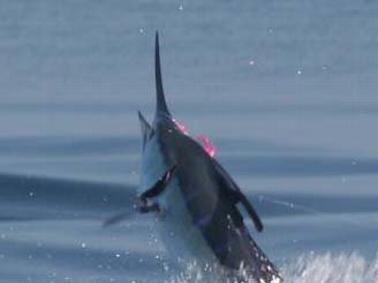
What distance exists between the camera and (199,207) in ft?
17.6

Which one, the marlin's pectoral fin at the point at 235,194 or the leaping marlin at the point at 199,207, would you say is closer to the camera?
the leaping marlin at the point at 199,207

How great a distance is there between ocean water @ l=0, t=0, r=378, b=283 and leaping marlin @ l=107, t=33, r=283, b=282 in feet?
0.30

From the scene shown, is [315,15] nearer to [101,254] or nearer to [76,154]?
[76,154]

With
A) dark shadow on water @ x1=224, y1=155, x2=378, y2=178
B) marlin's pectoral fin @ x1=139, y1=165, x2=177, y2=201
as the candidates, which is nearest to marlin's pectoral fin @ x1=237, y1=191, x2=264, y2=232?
marlin's pectoral fin @ x1=139, y1=165, x2=177, y2=201

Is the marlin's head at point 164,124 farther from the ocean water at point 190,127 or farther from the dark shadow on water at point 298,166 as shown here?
the dark shadow on water at point 298,166

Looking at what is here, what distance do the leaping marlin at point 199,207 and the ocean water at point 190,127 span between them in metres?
0.09

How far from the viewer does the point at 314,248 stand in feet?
31.4

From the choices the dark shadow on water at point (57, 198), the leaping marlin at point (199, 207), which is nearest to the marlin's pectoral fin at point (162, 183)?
the leaping marlin at point (199, 207)

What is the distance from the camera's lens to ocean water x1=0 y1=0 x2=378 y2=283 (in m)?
9.50

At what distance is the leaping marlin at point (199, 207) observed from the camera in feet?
17.3

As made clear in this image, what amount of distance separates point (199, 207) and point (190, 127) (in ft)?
28.0

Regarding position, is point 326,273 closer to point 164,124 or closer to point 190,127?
point 164,124

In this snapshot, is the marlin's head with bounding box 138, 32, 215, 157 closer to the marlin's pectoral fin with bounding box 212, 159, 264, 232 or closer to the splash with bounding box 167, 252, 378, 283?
the marlin's pectoral fin with bounding box 212, 159, 264, 232

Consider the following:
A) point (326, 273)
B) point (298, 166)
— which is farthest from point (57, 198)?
point (326, 273)
